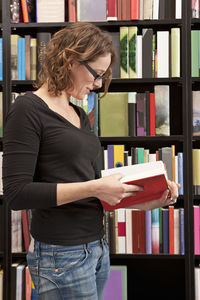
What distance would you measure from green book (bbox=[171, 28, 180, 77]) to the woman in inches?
41.6

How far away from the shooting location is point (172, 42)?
217 centimetres

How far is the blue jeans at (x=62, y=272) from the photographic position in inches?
40.1

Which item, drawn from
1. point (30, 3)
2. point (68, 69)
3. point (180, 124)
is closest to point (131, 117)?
point (180, 124)

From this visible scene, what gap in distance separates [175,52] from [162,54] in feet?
0.24

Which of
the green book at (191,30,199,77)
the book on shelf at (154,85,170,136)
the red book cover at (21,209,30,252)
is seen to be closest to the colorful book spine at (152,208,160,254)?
the book on shelf at (154,85,170,136)

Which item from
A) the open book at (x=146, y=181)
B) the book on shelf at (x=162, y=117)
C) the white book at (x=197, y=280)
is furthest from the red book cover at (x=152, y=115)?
the open book at (x=146, y=181)

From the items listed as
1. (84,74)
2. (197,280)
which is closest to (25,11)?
(84,74)

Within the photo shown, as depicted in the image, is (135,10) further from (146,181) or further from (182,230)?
(146,181)

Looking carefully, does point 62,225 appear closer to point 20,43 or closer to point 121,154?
point 121,154

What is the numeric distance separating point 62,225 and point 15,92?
1.52 metres

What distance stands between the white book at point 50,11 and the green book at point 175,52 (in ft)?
2.14

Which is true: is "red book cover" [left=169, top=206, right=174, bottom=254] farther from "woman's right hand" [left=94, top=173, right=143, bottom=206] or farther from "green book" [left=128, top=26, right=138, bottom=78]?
"woman's right hand" [left=94, top=173, right=143, bottom=206]

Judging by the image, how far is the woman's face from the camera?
1149mm

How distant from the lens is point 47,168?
3.41ft
